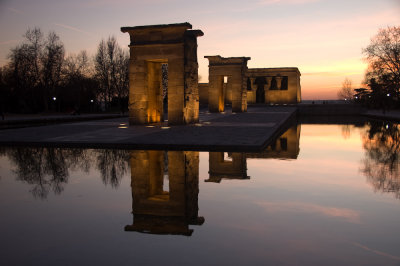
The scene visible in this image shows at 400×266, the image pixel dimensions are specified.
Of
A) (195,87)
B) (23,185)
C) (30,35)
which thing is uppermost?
(30,35)

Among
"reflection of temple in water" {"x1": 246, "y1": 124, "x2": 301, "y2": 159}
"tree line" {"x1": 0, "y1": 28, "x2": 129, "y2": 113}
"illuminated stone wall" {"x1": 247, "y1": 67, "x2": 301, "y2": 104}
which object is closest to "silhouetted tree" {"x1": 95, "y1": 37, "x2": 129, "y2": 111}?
"tree line" {"x1": 0, "y1": 28, "x2": 129, "y2": 113}

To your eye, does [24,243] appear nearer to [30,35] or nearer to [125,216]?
[125,216]

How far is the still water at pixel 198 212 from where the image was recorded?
10.9 ft

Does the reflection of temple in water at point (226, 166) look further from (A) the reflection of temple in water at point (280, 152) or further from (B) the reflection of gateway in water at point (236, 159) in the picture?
(A) the reflection of temple in water at point (280, 152)

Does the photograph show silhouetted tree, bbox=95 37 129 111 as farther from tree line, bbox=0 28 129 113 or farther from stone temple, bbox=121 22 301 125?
stone temple, bbox=121 22 301 125

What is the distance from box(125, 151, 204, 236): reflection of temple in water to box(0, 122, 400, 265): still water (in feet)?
0.06

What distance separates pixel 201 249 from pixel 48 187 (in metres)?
3.68

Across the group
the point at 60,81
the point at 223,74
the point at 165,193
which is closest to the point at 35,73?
the point at 60,81

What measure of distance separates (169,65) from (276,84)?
1298 inches

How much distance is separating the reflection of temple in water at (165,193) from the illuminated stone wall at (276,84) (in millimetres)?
40489

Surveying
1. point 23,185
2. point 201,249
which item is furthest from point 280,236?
point 23,185

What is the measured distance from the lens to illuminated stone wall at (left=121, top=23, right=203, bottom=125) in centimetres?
1706

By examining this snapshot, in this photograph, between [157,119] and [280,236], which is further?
[157,119]

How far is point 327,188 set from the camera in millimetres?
5891
